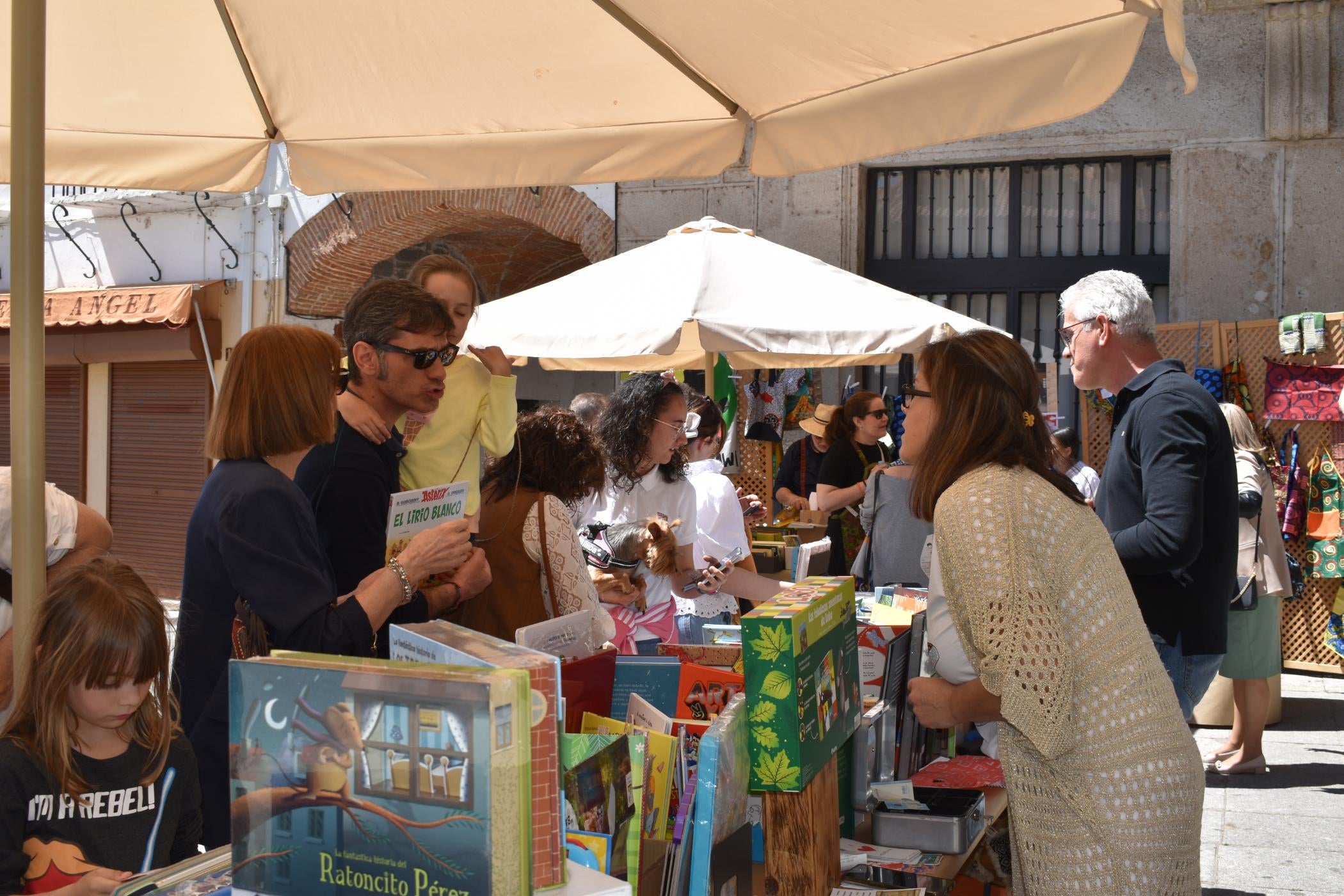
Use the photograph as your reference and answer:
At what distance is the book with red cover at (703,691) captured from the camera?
2.26 meters

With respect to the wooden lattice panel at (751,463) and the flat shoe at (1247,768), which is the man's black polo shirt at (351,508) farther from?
the wooden lattice panel at (751,463)

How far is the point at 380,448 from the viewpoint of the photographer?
2721 mm

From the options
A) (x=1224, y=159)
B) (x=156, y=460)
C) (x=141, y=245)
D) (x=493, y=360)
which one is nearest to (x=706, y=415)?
(x=493, y=360)

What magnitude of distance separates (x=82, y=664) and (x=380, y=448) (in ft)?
3.13

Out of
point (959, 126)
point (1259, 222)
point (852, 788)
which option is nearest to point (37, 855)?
point (852, 788)

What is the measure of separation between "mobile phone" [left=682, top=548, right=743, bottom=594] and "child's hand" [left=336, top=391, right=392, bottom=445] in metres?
A: 2.10

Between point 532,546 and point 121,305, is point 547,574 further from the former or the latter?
point 121,305

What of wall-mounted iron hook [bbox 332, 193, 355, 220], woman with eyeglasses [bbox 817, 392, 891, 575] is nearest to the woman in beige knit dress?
woman with eyeglasses [bbox 817, 392, 891, 575]

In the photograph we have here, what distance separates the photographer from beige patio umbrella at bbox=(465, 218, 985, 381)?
535cm

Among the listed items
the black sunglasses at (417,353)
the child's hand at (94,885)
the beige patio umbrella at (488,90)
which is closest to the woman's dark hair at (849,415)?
the beige patio umbrella at (488,90)

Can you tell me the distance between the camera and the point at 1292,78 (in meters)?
8.67

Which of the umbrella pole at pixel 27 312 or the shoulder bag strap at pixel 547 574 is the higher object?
the umbrella pole at pixel 27 312

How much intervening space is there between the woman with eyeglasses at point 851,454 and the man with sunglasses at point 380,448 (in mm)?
4149

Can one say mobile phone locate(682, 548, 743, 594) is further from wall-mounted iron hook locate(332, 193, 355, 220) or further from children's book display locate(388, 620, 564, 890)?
wall-mounted iron hook locate(332, 193, 355, 220)
